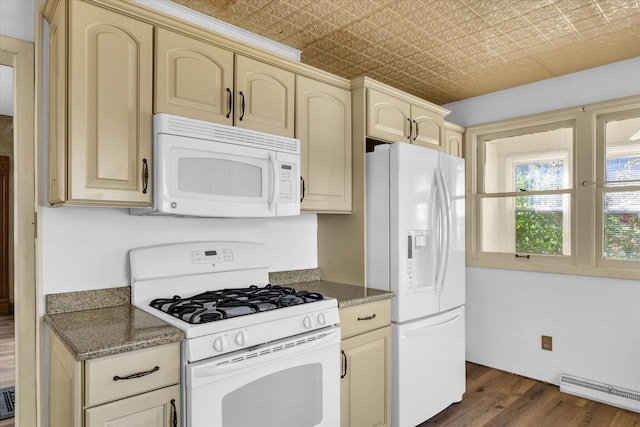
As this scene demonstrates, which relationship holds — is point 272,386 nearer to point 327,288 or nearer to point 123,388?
point 123,388

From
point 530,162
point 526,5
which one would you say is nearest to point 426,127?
point 526,5

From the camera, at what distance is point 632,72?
286 centimetres

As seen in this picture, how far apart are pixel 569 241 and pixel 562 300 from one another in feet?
1.50

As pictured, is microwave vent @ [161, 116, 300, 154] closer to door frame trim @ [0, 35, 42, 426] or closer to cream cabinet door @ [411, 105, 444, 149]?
door frame trim @ [0, 35, 42, 426]

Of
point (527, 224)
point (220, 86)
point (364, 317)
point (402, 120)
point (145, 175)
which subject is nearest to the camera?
point (145, 175)

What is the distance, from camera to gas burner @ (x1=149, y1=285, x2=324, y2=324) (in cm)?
165

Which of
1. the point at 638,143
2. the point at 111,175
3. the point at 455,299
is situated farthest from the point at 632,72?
the point at 111,175

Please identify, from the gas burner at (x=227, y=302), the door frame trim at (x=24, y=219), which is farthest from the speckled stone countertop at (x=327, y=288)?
the door frame trim at (x=24, y=219)

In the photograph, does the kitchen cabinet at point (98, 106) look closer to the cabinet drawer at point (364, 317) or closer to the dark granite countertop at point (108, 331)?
the dark granite countertop at point (108, 331)

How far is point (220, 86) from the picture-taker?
201 cm

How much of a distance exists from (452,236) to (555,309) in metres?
1.19

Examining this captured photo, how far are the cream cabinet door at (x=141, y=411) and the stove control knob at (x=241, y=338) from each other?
26 centimetres

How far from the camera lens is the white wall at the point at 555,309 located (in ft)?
9.49

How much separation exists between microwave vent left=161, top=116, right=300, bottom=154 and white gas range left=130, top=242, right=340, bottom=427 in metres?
0.61
